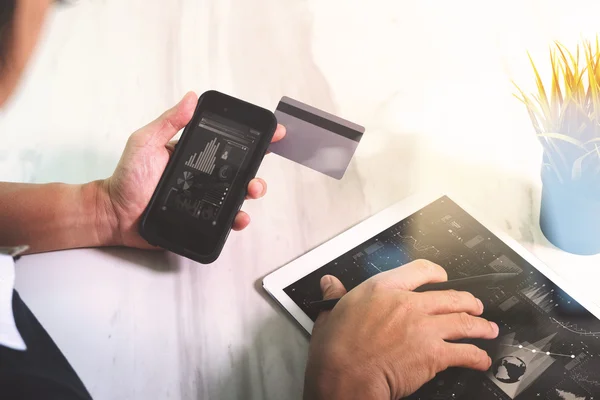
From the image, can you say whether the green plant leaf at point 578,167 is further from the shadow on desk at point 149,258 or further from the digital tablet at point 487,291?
the shadow on desk at point 149,258

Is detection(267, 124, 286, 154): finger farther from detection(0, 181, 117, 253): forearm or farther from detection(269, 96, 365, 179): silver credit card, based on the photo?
detection(0, 181, 117, 253): forearm

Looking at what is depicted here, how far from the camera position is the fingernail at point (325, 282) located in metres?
0.54

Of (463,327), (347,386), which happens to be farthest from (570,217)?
(347,386)

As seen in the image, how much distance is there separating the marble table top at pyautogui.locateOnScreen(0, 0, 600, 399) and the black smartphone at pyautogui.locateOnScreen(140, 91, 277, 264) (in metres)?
0.03

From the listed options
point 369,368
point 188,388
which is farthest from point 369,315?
point 188,388

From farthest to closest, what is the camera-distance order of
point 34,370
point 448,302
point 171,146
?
point 171,146, point 448,302, point 34,370

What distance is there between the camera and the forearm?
56 centimetres

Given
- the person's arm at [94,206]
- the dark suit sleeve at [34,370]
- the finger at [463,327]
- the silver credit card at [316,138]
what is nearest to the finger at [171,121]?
the person's arm at [94,206]

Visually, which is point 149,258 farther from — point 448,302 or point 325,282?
point 448,302

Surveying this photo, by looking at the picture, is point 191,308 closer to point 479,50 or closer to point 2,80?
point 2,80

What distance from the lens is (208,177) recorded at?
0.58m

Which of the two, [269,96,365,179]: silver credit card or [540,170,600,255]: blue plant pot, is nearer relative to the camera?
[540,170,600,255]: blue plant pot

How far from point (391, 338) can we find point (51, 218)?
0.34m

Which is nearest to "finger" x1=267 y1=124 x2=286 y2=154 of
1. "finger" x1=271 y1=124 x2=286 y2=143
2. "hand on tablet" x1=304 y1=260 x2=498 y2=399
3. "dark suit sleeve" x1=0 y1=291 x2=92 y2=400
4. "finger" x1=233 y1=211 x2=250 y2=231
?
"finger" x1=271 y1=124 x2=286 y2=143
